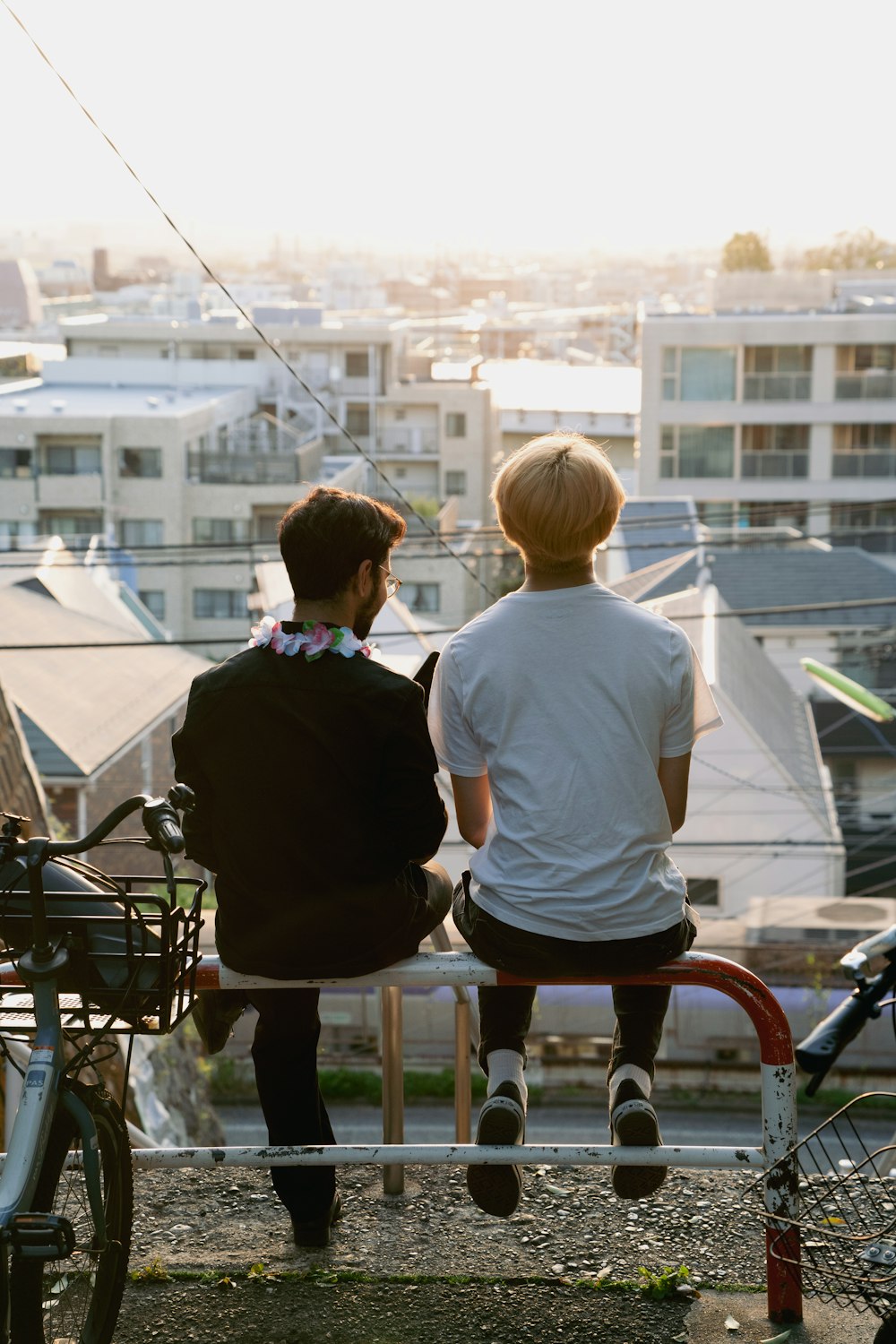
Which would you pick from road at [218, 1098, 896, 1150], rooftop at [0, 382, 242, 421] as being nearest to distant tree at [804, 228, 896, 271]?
rooftop at [0, 382, 242, 421]

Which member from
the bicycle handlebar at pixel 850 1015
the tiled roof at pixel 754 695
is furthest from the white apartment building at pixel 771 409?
the bicycle handlebar at pixel 850 1015

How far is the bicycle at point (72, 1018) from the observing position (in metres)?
1.40

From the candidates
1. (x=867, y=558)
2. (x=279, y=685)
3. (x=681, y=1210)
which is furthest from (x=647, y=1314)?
(x=867, y=558)

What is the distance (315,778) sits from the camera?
5.57 feet

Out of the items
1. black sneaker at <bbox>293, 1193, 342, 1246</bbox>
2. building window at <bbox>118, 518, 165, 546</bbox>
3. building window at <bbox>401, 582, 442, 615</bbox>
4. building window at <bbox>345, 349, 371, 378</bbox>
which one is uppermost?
building window at <bbox>345, 349, 371, 378</bbox>

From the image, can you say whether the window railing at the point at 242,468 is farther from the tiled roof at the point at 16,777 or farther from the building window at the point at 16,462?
the tiled roof at the point at 16,777

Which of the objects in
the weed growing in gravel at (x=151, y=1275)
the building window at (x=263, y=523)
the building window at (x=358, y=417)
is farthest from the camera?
the building window at (x=358, y=417)

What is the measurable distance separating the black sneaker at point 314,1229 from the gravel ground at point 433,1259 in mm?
20

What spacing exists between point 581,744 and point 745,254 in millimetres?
35837

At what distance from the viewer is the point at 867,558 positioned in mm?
18438

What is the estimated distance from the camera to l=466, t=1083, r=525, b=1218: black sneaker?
1733 millimetres

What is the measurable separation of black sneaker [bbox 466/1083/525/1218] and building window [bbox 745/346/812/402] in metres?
22.1

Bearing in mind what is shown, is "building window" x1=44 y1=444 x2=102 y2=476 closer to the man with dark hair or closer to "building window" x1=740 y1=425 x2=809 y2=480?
"building window" x1=740 y1=425 x2=809 y2=480

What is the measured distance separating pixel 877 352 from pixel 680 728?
22.5 metres
